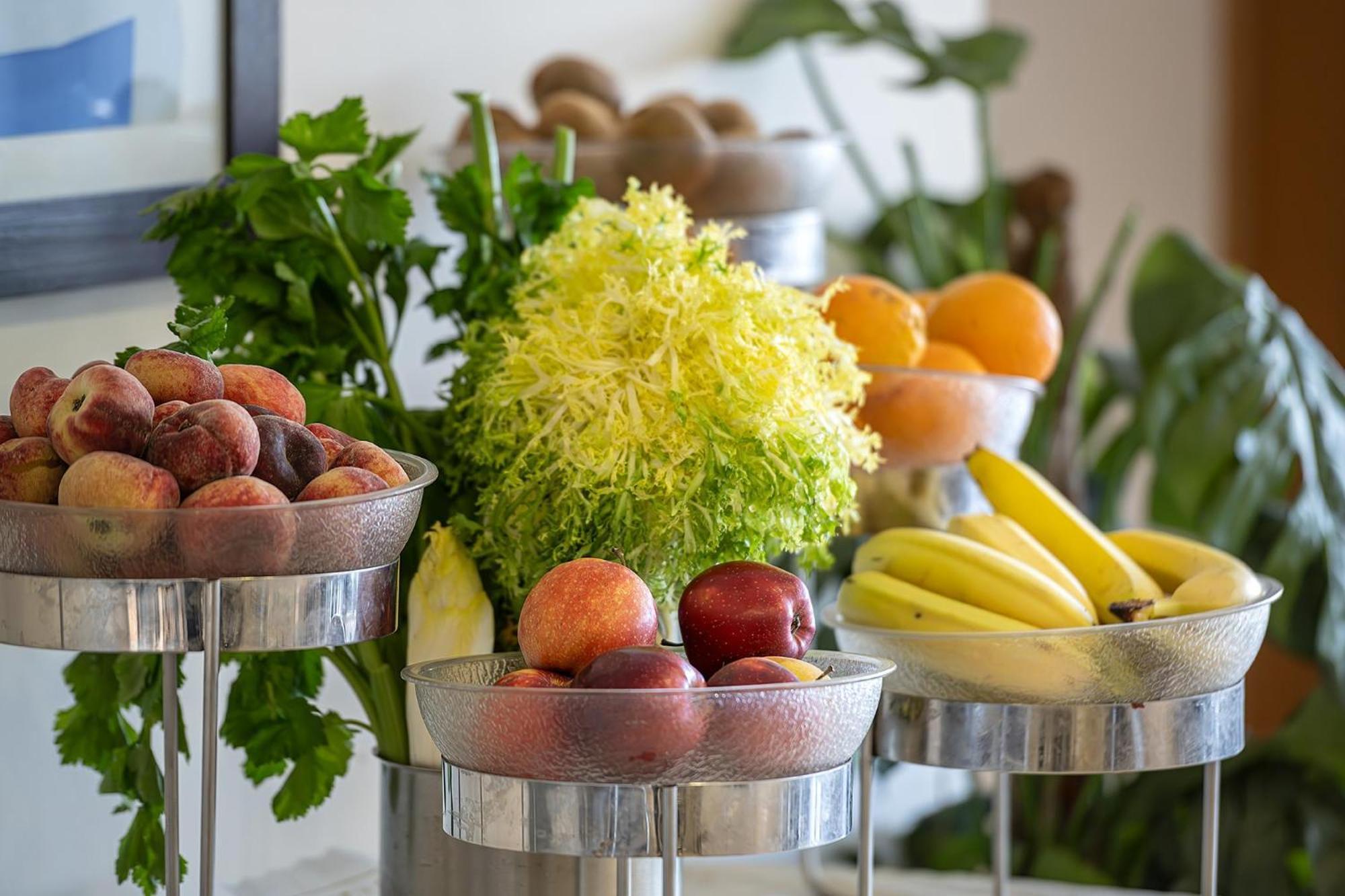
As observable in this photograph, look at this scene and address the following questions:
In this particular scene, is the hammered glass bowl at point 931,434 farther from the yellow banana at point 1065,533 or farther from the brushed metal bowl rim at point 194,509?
the brushed metal bowl rim at point 194,509

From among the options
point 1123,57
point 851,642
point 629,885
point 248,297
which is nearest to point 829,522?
point 851,642

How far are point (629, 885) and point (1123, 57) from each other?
2628 millimetres

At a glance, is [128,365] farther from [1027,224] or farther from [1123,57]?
[1123,57]

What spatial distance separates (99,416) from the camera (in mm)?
593

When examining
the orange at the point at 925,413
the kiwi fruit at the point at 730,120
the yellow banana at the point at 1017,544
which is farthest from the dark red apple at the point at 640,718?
the kiwi fruit at the point at 730,120

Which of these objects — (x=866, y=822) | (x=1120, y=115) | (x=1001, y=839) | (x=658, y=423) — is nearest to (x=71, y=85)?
(x=658, y=423)

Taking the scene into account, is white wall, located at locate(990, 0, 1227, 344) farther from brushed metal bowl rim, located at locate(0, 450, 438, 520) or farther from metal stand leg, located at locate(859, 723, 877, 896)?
brushed metal bowl rim, located at locate(0, 450, 438, 520)

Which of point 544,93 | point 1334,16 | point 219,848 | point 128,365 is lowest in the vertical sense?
point 219,848

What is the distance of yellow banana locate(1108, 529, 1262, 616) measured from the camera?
2.76 ft

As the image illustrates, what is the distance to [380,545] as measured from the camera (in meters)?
0.65

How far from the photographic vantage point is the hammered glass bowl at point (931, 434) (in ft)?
3.28

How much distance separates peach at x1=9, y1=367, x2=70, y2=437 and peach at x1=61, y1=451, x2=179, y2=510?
51 mm

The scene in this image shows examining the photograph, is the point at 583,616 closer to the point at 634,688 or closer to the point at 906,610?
the point at 634,688

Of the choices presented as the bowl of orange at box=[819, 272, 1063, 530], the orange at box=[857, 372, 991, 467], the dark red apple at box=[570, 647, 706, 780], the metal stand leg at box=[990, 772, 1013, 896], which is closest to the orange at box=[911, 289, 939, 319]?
the bowl of orange at box=[819, 272, 1063, 530]
